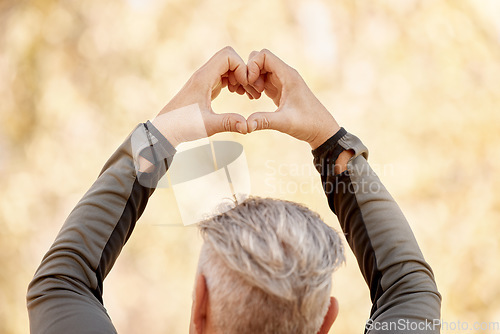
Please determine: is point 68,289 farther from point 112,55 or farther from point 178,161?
point 112,55

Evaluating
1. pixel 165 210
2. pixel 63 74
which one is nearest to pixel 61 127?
pixel 63 74

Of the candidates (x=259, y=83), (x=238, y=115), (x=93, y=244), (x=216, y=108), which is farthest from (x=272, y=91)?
(x=216, y=108)

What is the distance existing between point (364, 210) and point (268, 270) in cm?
22

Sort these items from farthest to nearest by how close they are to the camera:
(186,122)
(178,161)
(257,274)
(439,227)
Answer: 1. (439,227)
2. (178,161)
3. (186,122)
4. (257,274)

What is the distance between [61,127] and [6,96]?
166 mm

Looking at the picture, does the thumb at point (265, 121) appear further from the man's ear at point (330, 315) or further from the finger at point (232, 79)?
the man's ear at point (330, 315)

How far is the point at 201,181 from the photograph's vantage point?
3.05 ft

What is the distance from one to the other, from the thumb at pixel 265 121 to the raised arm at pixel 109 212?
11mm

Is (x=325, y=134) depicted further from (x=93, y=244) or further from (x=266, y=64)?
(x=93, y=244)

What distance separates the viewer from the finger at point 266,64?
63 cm

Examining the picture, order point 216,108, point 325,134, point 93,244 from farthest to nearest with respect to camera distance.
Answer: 1. point 216,108
2. point 325,134
3. point 93,244

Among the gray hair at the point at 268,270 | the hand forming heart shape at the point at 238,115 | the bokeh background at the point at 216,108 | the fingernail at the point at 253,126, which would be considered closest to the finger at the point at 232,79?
the hand forming heart shape at the point at 238,115

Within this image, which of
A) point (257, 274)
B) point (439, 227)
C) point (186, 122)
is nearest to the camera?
point (257, 274)

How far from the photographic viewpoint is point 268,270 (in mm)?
369
